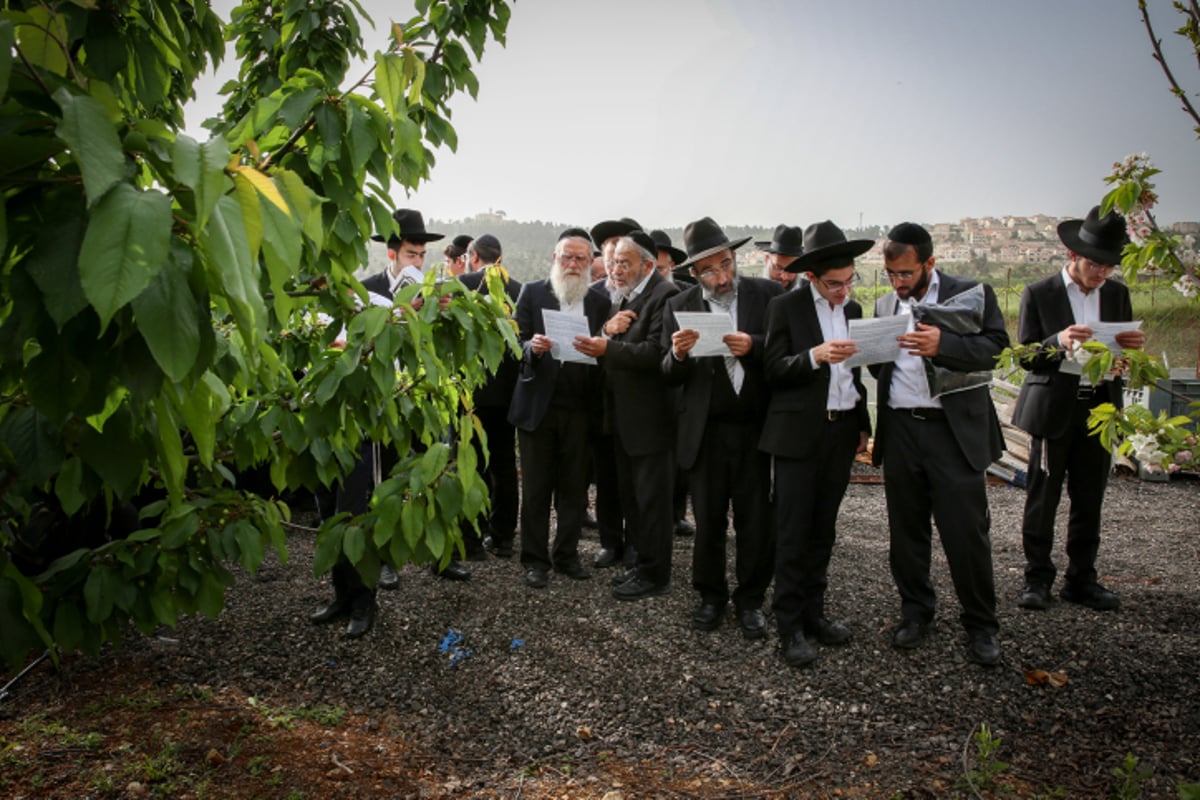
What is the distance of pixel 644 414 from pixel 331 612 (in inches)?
91.1

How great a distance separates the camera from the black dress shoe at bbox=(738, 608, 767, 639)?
4.44 metres

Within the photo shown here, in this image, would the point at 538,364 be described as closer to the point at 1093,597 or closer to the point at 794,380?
the point at 794,380

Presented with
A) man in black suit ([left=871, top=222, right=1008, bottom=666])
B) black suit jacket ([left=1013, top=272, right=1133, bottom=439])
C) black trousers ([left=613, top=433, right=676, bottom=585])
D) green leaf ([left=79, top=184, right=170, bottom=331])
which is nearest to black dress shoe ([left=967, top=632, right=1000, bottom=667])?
man in black suit ([left=871, top=222, right=1008, bottom=666])

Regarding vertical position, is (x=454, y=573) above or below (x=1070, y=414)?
below

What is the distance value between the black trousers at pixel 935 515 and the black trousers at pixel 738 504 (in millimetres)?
713

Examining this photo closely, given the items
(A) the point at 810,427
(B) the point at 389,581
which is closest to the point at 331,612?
(B) the point at 389,581

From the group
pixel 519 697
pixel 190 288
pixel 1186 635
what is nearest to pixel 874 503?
pixel 1186 635

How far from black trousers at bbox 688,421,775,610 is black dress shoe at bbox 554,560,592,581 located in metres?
1.18

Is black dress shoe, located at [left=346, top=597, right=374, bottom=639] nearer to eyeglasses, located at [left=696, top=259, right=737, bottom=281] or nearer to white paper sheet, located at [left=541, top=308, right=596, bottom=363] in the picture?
white paper sheet, located at [left=541, top=308, right=596, bottom=363]

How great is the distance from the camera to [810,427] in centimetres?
420

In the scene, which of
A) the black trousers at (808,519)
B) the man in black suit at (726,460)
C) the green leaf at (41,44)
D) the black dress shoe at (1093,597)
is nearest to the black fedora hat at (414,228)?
the man in black suit at (726,460)

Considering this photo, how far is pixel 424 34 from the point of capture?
276cm

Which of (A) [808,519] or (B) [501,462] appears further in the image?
(B) [501,462]

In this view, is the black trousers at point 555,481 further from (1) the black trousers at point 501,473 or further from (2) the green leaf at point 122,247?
(2) the green leaf at point 122,247
